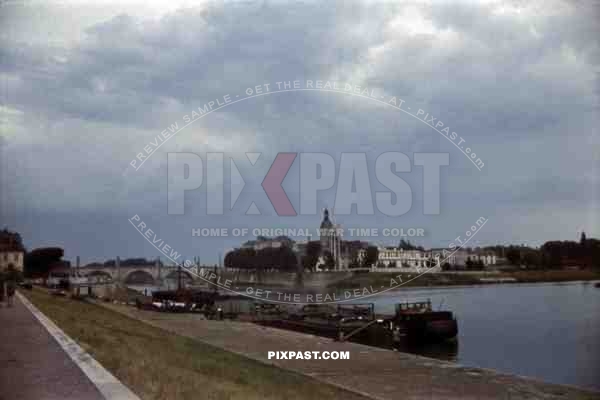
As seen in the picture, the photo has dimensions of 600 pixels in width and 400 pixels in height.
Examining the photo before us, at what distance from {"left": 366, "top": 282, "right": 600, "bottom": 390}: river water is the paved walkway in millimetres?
11677

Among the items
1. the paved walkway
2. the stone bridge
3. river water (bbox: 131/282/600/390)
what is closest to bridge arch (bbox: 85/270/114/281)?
the stone bridge

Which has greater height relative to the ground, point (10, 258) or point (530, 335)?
point (10, 258)

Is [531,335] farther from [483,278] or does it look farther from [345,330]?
[483,278]

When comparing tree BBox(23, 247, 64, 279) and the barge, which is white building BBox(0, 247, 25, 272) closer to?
tree BBox(23, 247, 64, 279)

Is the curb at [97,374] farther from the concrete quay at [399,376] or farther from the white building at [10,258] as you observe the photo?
the white building at [10,258]

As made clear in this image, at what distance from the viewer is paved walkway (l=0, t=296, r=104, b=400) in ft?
18.1

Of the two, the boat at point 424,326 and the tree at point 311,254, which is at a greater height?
the tree at point 311,254

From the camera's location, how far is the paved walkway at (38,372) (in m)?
5.52

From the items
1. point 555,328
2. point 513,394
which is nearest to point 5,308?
point 513,394

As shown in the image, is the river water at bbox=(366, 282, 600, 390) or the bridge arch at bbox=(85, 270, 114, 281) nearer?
the river water at bbox=(366, 282, 600, 390)

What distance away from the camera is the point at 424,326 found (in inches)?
838

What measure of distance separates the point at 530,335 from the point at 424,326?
198 inches

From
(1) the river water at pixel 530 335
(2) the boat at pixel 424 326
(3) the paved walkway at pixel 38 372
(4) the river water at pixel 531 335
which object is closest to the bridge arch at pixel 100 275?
(4) the river water at pixel 531 335

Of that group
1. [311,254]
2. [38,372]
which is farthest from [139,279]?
[38,372]
